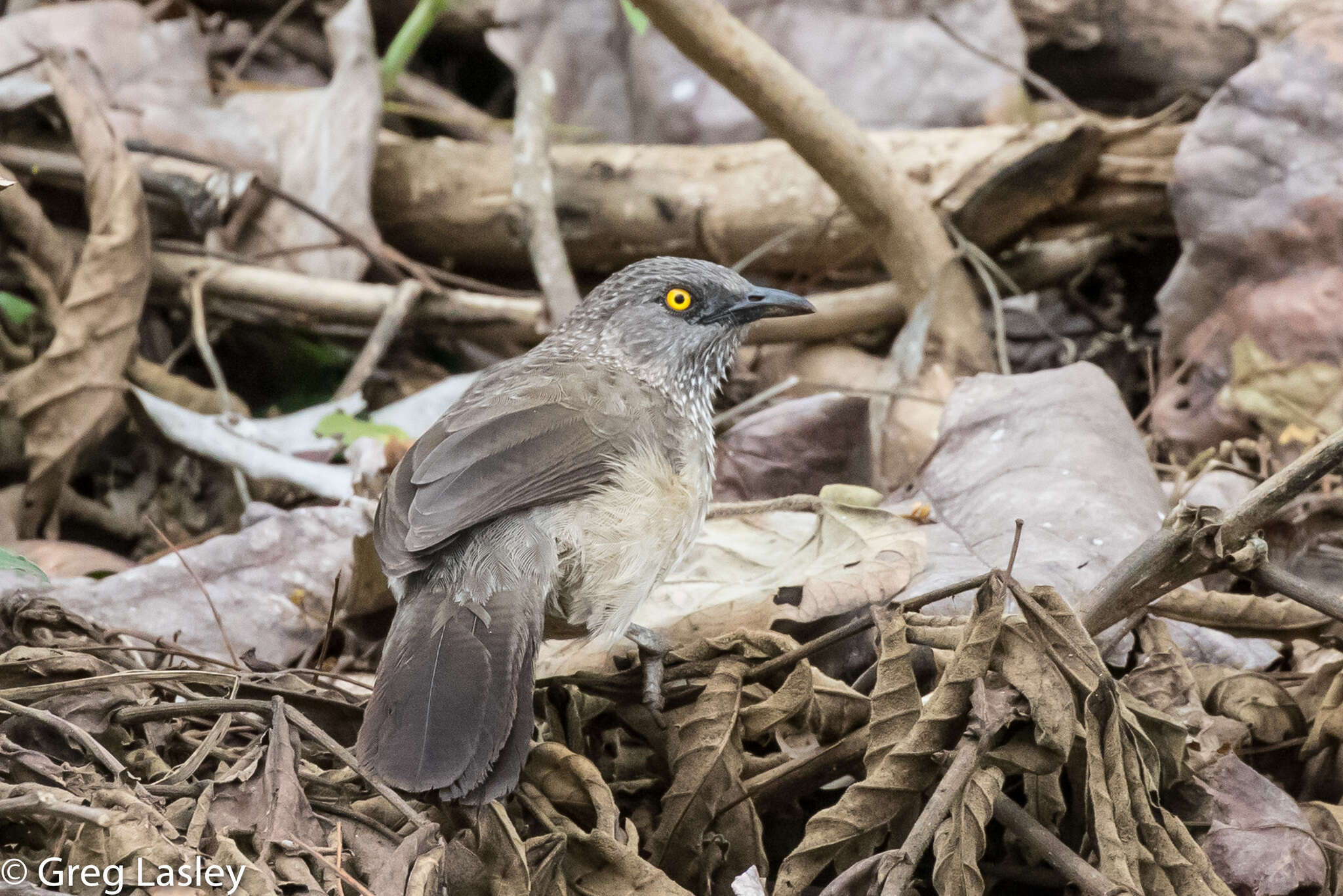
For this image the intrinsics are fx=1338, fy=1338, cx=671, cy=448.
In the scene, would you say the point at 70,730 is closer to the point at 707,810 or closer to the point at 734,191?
the point at 707,810

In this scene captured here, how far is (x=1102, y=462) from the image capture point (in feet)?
11.3

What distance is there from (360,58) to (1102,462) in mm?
3590

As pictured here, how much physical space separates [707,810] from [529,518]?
724mm

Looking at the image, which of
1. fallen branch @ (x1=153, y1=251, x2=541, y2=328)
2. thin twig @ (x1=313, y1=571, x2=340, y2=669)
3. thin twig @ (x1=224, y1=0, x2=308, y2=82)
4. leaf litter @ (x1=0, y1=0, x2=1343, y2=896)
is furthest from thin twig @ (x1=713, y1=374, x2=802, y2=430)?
thin twig @ (x1=224, y1=0, x2=308, y2=82)

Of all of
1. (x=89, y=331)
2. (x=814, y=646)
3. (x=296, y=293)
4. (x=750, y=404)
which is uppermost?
(x=814, y=646)

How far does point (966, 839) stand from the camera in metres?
2.17

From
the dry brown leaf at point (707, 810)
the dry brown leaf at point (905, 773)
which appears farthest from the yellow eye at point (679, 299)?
the dry brown leaf at point (905, 773)

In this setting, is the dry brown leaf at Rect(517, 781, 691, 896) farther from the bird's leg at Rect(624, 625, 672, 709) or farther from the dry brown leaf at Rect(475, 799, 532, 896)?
the bird's leg at Rect(624, 625, 672, 709)

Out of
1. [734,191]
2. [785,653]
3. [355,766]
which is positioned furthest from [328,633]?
[734,191]

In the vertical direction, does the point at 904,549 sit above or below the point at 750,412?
above

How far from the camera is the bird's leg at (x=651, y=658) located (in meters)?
2.76

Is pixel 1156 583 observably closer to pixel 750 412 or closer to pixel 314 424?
pixel 750 412

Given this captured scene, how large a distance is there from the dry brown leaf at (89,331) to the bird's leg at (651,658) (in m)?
2.38

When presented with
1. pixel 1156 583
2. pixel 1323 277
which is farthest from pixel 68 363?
pixel 1323 277
